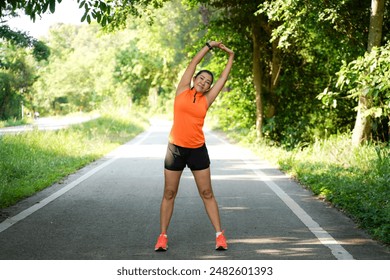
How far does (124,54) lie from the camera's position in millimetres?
59406

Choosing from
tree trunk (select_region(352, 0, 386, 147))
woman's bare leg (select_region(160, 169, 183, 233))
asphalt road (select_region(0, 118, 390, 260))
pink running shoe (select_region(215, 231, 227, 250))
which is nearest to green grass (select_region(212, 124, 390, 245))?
asphalt road (select_region(0, 118, 390, 260))

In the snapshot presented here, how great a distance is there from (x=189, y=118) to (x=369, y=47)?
8827 mm

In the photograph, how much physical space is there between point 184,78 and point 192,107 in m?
0.37

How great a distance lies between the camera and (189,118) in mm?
5812

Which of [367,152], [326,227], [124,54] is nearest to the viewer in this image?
[326,227]

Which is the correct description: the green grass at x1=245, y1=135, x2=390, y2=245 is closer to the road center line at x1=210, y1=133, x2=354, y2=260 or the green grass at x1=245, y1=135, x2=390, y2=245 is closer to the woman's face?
the road center line at x1=210, y1=133, x2=354, y2=260

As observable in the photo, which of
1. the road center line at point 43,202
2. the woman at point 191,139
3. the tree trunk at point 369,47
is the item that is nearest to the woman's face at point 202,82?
the woman at point 191,139

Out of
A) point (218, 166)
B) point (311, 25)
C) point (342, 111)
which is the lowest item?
point (218, 166)

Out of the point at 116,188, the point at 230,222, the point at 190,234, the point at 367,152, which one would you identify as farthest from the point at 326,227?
the point at 367,152

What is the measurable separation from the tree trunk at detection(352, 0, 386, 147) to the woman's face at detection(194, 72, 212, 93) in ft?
27.4

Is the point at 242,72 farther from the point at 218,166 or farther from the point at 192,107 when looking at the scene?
the point at 192,107

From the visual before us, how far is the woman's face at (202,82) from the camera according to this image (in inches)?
232

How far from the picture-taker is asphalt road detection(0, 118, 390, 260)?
19.1 feet

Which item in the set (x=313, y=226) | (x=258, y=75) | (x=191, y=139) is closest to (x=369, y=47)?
(x=258, y=75)
